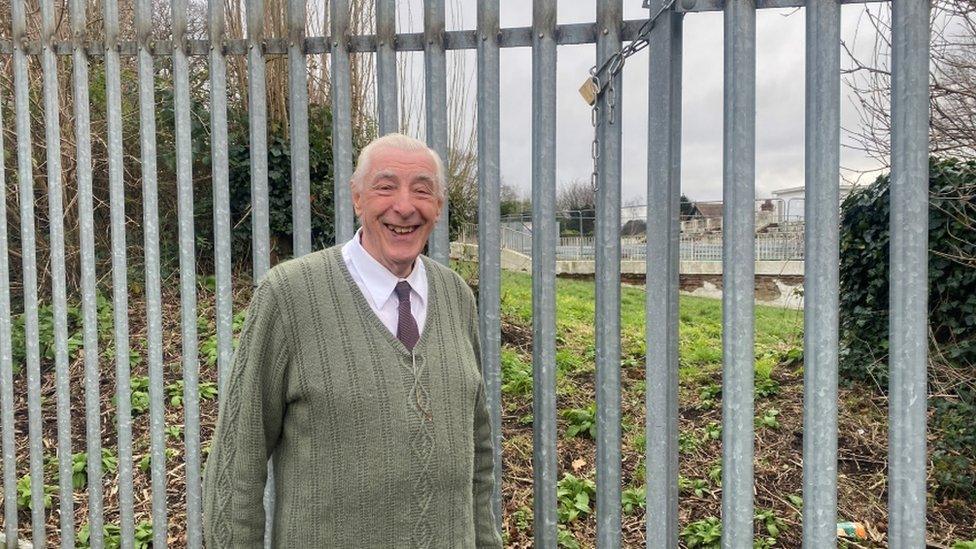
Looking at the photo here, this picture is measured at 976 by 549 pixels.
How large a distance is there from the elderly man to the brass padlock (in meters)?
0.61

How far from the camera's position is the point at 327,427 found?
1.58m

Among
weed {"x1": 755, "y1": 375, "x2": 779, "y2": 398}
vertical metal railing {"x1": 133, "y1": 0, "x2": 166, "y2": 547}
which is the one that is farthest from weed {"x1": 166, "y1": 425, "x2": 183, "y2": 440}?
weed {"x1": 755, "y1": 375, "x2": 779, "y2": 398}

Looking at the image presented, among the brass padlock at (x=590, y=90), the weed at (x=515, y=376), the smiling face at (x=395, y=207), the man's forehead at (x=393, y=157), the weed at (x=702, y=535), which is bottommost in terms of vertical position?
the weed at (x=702, y=535)

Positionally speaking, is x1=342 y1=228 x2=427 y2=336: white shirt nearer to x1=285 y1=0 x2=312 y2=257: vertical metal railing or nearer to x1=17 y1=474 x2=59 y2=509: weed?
x1=285 y1=0 x2=312 y2=257: vertical metal railing

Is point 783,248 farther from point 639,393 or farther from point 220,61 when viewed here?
point 220,61

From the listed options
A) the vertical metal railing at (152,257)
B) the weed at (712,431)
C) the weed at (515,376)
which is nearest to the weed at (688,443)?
the weed at (712,431)

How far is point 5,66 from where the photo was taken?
4.80 m

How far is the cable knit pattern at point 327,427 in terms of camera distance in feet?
5.15

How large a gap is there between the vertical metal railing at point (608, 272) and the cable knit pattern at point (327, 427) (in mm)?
610

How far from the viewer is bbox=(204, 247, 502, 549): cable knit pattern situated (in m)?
1.57

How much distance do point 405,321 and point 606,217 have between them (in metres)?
0.71

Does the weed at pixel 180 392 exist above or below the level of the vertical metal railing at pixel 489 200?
below

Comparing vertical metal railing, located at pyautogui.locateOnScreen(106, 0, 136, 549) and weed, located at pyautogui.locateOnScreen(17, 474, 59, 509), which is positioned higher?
vertical metal railing, located at pyautogui.locateOnScreen(106, 0, 136, 549)

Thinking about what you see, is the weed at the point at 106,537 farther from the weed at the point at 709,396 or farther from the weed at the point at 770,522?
the weed at the point at 709,396
